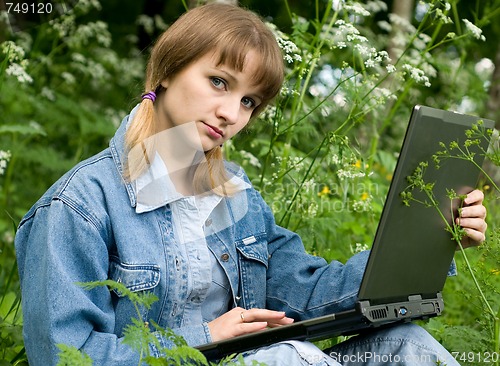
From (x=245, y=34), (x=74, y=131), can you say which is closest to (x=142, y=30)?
(x=74, y=131)

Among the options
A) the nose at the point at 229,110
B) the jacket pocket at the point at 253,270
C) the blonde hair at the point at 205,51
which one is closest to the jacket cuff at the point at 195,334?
the jacket pocket at the point at 253,270

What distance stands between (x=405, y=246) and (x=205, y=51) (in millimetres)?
740

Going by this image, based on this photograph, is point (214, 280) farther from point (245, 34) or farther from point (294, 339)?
point (245, 34)

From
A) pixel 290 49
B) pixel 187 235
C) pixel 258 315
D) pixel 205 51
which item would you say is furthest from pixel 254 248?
pixel 290 49

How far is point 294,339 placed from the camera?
84.4 inches

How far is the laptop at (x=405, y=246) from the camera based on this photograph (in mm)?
2049

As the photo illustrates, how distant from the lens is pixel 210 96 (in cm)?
233

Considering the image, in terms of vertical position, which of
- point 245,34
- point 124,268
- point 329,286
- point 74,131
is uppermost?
point 245,34

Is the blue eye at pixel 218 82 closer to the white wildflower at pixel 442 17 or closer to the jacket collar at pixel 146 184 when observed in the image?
the jacket collar at pixel 146 184

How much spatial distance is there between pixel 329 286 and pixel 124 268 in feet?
2.00

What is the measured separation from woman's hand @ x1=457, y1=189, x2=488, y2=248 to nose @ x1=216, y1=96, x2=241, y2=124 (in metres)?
0.64

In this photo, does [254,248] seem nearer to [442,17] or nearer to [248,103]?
[248,103]

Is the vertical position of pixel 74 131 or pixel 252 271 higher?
pixel 252 271
